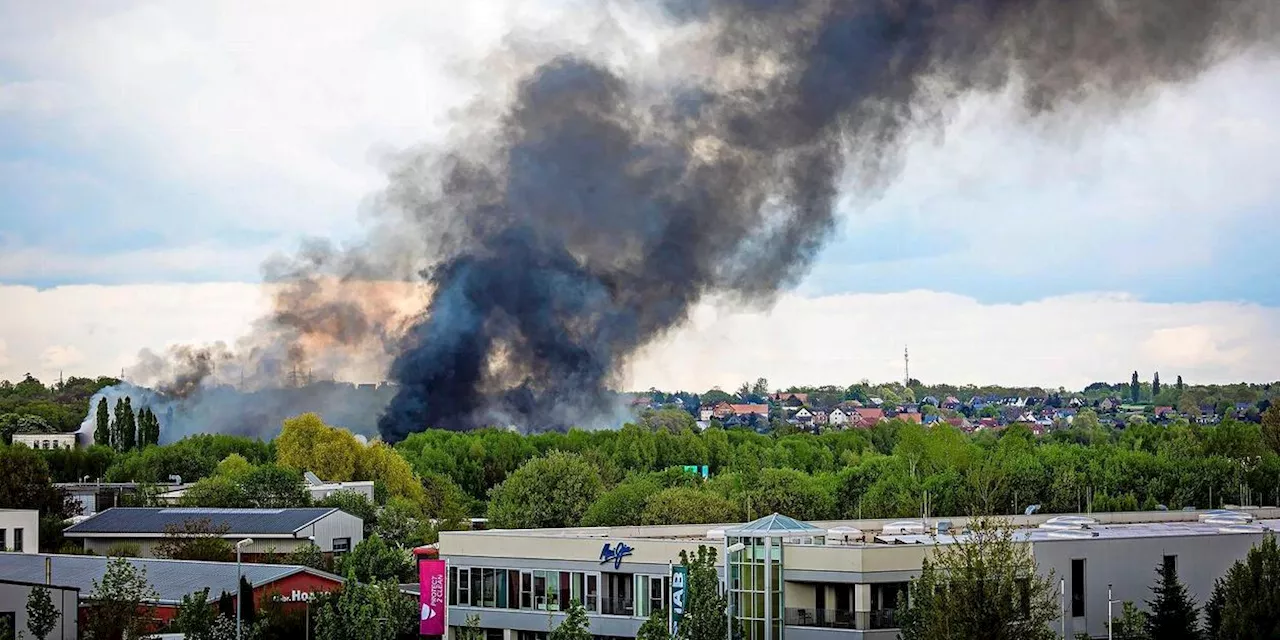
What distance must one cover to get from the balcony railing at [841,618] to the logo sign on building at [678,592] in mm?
2780

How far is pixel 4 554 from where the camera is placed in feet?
234

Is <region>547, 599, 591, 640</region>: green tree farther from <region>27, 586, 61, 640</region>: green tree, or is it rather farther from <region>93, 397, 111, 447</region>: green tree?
<region>93, 397, 111, 447</region>: green tree

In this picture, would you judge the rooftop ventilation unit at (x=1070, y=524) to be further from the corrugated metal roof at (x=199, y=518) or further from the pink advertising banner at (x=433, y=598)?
the corrugated metal roof at (x=199, y=518)

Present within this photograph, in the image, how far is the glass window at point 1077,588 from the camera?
159ft

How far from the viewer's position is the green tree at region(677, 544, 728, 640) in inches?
1775

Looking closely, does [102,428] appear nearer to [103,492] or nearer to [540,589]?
[103,492]

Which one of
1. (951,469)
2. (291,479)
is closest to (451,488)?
(291,479)

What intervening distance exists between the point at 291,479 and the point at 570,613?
53.0 m

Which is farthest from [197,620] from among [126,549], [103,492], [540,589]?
[103,492]

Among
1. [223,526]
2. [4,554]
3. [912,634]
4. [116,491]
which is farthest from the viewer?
[116,491]

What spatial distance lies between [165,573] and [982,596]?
35.1 m

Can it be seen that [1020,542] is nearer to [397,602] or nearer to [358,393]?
[397,602]

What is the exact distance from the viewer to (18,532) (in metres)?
77.2

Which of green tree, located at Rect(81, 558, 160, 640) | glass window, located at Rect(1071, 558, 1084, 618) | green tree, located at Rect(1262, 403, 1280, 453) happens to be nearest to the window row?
green tree, located at Rect(81, 558, 160, 640)
